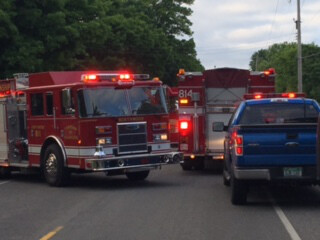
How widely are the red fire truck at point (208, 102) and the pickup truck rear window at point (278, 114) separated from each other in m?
5.63

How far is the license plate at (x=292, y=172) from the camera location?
1072 cm

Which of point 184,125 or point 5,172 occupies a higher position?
point 184,125

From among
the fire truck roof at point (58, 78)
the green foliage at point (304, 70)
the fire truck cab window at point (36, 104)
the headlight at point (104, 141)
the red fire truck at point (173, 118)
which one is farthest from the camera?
the green foliage at point (304, 70)

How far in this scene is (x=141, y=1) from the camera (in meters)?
55.9

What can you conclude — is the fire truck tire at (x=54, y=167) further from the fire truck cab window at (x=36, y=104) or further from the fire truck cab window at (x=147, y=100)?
the fire truck cab window at (x=147, y=100)

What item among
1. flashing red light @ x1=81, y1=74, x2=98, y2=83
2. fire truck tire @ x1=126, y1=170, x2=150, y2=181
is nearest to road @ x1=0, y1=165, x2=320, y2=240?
fire truck tire @ x1=126, y1=170, x2=150, y2=181

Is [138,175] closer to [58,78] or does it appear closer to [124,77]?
[124,77]

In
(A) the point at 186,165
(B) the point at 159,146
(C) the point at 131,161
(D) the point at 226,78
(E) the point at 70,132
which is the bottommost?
(A) the point at 186,165

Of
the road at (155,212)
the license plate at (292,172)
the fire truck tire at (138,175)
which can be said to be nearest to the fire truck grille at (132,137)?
the road at (155,212)

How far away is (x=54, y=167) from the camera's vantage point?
1527 centimetres

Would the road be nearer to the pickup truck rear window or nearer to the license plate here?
the license plate

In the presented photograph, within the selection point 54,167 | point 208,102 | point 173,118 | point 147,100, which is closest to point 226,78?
point 208,102

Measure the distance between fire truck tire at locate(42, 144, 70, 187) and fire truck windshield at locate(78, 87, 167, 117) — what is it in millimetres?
1465

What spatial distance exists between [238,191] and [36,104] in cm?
701
